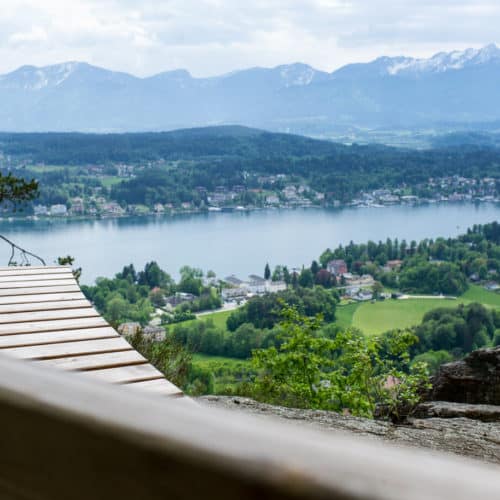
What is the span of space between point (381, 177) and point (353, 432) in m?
79.8

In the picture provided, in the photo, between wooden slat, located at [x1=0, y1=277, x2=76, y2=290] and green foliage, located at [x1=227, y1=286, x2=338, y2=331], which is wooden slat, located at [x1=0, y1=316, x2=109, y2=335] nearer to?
wooden slat, located at [x1=0, y1=277, x2=76, y2=290]

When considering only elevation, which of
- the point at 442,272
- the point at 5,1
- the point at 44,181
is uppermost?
the point at 5,1

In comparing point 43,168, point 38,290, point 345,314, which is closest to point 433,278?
point 345,314

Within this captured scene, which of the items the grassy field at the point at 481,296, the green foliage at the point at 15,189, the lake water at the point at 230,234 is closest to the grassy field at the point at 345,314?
the grassy field at the point at 481,296

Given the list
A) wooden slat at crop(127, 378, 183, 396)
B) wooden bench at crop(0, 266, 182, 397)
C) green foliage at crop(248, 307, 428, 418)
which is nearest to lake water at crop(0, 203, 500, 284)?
green foliage at crop(248, 307, 428, 418)

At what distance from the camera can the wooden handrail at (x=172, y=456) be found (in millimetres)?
275

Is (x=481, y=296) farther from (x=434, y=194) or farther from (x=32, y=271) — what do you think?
(x=434, y=194)

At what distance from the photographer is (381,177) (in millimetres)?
80500

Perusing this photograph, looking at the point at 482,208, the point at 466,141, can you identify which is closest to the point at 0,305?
the point at 482,208

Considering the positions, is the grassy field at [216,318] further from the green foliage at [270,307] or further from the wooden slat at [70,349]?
the wooden slat at [70,349]

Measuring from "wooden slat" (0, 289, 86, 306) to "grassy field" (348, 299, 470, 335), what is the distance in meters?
26.3

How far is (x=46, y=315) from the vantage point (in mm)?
2557

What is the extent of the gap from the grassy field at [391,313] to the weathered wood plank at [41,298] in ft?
86.1

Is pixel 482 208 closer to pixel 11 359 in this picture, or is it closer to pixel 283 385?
pixel 283 385
